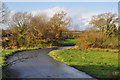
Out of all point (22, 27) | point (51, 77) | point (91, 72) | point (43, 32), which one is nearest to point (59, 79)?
point (51, 77)

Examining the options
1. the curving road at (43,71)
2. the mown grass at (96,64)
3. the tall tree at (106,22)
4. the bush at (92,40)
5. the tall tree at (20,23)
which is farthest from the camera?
the tall tree at (106,22)

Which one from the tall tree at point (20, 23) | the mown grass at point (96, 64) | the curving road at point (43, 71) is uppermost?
the tall tree at point (20, 23)

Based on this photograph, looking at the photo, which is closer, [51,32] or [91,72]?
[91,72]

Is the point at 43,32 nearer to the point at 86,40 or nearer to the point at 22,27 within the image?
Result: the point at 22,27

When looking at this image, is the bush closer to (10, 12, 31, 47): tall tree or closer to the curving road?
the curving road

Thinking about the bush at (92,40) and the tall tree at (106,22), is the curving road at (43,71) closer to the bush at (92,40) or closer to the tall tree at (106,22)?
the bush at (92,40)

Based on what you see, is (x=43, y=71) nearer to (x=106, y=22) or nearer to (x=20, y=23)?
(x=20, y=23)

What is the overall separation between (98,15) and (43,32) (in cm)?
1749

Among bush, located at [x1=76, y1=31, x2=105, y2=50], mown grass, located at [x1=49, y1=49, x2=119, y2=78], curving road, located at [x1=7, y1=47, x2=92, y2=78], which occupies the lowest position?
curving road, located at [x1=7, y1=47, x2=92, y2=78]

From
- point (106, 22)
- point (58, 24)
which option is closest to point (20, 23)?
point (58, 24)

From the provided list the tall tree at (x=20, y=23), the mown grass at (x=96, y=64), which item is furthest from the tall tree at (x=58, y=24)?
the mown grass at (x=96, y=64)

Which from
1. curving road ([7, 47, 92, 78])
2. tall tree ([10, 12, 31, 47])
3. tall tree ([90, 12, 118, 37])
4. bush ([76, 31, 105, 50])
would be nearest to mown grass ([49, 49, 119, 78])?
curving road ([7, 47, 92, 78])

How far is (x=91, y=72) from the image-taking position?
9602mm

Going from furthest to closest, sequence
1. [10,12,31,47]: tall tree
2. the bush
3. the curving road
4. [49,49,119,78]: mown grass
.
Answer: [10,12,31,47]: tall tree → the bush → [49,49,119,78]: mown grass → the curving road
